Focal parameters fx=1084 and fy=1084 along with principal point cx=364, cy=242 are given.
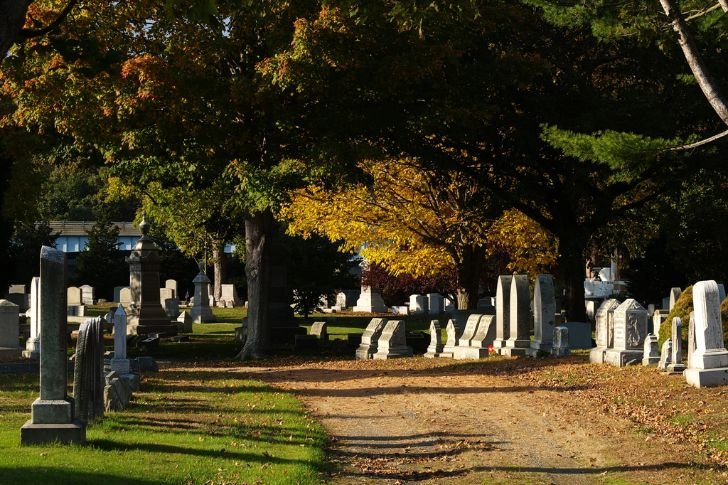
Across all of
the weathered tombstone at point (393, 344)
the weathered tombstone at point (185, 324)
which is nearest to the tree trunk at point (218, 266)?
the weathered tombstone at point (185, 324)

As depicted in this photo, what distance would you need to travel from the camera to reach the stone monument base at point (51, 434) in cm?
1076

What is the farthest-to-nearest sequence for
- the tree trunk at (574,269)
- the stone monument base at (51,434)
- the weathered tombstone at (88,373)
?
1. the tree trunk at (574,269)
2. the weathered tombstone at (88,373)
3. the stone monument base at (51,434)

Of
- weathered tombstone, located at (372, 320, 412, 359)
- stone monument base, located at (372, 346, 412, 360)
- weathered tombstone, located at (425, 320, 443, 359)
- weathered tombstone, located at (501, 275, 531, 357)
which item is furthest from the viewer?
weathered tombstone, located at (372, 320, 412, 359)

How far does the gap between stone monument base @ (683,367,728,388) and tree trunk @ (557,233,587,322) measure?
14.2m

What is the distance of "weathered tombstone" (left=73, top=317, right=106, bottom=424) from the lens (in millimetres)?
11891

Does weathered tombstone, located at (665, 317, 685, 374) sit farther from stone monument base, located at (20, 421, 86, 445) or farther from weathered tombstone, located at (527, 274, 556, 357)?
stone monument base, located at (20, 421, 86, 445)

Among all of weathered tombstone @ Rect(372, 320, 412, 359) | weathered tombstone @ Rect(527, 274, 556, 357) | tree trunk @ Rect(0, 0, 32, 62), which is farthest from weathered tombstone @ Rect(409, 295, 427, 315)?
tree trunk @ Rect(0, 0, 32, 62)

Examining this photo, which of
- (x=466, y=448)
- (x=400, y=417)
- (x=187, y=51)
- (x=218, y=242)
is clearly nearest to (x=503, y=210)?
(x=187, y=51)

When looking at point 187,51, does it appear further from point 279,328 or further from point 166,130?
point 279,328

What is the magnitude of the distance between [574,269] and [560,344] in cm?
870

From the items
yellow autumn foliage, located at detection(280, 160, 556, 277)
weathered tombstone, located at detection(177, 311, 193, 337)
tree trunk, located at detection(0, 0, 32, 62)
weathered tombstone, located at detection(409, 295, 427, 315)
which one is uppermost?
yellow autumn foliage, located at detection(280, 160, 556, 277)

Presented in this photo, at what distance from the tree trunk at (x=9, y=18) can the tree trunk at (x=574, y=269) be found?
24010mm

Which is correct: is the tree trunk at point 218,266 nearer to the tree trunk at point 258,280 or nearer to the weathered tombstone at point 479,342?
the tree trunk at point 258,280

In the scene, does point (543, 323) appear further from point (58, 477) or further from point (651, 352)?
point (58, 477)
